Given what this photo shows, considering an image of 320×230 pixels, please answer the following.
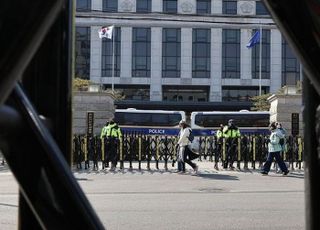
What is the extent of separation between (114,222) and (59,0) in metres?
6.92

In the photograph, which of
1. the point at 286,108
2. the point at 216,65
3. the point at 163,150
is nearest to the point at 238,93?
the point at 216,65

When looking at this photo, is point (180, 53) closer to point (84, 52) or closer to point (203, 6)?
point (203, 6)

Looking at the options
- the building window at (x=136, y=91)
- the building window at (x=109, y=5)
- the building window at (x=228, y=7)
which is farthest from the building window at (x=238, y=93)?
the building window at (x=109, y=5)

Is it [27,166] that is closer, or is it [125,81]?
[27,166]

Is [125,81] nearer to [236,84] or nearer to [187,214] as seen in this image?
[236,84]

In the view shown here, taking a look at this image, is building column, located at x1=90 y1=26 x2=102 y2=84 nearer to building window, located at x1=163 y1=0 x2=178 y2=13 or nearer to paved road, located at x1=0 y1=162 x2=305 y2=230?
building window, located at x1=163 y1=0 x2=178 y2=13

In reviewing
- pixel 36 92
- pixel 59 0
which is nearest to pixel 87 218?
pixel 36 92

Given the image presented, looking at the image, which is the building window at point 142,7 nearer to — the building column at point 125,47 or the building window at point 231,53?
the building column at point 125,47

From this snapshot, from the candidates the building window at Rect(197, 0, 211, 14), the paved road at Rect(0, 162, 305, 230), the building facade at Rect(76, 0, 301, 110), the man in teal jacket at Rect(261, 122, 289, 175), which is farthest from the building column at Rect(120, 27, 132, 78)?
the man in teal jacket at Rect(261, 122, 289, 175)

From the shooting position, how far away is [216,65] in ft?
213

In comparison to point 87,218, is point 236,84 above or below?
above

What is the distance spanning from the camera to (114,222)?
7.53 metres

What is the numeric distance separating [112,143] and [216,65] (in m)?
48.0

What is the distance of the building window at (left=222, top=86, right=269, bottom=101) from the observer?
6569 cm
